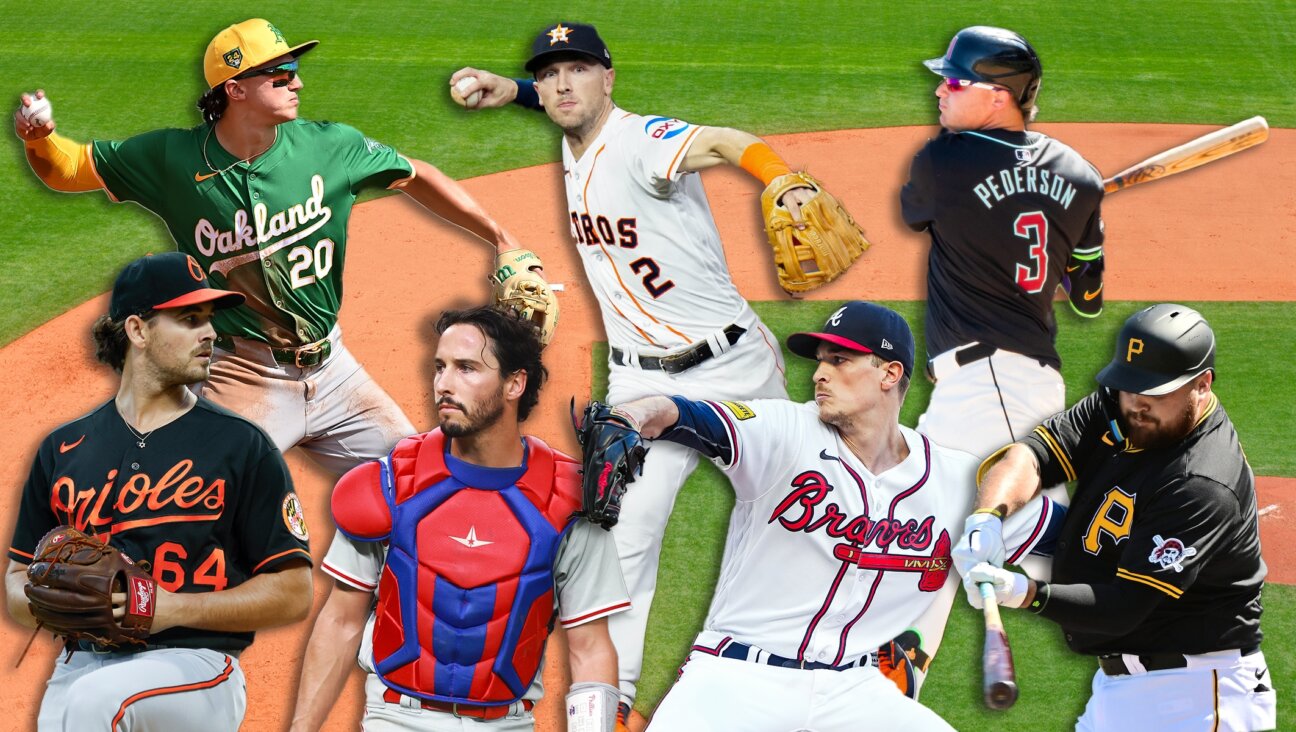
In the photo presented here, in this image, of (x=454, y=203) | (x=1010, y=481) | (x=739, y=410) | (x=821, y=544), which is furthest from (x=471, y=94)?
(x=1010, y=481)

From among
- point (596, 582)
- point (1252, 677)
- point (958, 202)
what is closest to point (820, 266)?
point (958, 202)

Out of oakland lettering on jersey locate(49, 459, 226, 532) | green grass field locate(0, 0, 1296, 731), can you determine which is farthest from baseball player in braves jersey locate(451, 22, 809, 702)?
oakland lettering on jersey locate(49, 459, 226, 532)

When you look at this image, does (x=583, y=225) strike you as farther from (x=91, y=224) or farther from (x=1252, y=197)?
(x=1252, y=197)

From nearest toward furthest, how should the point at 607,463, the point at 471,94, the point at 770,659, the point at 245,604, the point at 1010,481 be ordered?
the point at 607,463
the point at 245,604
the point at 770,659
the point at 1010,481
the point at 471,94

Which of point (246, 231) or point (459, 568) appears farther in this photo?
point (246, 231)

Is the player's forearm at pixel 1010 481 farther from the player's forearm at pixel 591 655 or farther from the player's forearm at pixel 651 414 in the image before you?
the player's forearm at pixel 591 655

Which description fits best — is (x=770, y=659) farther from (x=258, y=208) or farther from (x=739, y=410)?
(x=258, y=208)

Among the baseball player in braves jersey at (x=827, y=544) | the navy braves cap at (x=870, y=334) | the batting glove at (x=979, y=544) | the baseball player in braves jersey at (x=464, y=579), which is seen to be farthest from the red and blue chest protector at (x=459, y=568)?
the batting glove at (x=979, y=544)
